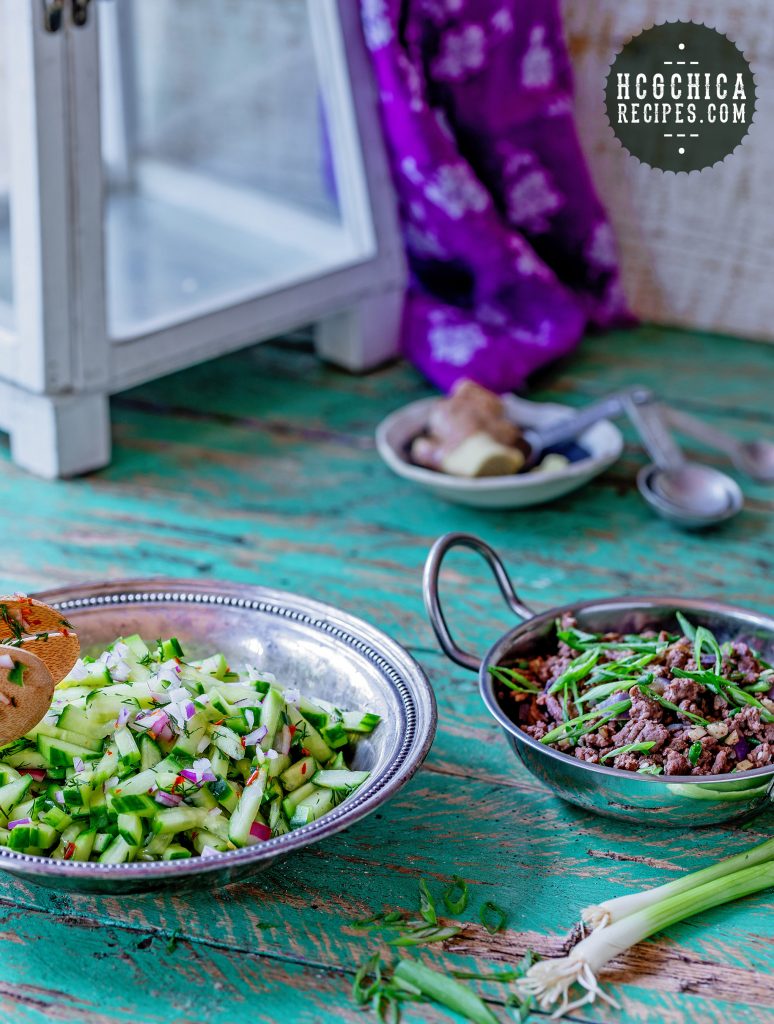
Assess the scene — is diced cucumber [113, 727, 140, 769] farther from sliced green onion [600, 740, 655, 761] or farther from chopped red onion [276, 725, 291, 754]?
sliced green onion [600, 740, 655, 761]

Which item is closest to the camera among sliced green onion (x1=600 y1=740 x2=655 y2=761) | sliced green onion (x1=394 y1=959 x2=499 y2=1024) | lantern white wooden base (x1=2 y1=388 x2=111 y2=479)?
sliced green onion (x1=394 y1=959 x2=499 y2=1024)

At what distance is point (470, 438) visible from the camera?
1.44 m

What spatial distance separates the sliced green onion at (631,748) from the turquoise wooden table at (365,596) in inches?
3.4

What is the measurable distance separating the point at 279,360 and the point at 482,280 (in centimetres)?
30

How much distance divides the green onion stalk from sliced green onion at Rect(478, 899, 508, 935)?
41 mm

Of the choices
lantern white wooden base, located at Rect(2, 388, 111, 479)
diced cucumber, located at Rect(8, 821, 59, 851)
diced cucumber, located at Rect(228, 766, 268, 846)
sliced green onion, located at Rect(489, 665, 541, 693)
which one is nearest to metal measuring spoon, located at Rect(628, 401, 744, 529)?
sliced green onion, located at Rect(489, 665, 541, 693)

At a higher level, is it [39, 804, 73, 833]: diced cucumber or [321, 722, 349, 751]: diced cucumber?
[39, 804, 73, 833]: diced cucumber

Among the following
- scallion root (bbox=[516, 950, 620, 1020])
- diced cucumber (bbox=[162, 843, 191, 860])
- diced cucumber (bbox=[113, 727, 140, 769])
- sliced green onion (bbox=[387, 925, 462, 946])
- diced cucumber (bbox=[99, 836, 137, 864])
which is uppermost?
diced cucumber (bbox=[113, 727, 140, 769])

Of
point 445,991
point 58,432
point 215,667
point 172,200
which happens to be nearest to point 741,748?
point 445,991

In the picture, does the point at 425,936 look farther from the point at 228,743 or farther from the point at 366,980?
the point at 228,743

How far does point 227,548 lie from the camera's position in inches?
52.6

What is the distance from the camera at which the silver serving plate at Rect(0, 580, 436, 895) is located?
88 centimetres

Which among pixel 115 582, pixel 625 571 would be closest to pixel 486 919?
pixel 115 582

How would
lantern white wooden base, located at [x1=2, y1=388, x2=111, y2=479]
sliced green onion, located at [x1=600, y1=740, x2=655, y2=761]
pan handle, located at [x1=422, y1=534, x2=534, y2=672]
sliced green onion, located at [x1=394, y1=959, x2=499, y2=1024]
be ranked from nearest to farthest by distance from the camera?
sliced green onion, located at [x1=394, y1=959, x2=499, y2=1024]
sliced green onion, located at [x1=600, y1=740, x2=655, y2=761]
pan handle, located at [x1=422, y1=534, x2=534, y2=672]
lantern white wooden base, located at [x1=2, y1=388, x2=111, y2=479]
